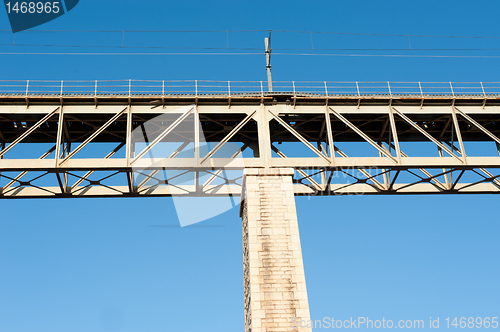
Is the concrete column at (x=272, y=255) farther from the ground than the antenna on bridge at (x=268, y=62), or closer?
closer

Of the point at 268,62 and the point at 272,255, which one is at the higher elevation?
the point at 268,62

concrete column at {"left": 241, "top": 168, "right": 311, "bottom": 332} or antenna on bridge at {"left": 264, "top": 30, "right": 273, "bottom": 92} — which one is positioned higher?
antenna on bridge at {"left": 264, "top": 30, "right": 273, "bottom": 92}

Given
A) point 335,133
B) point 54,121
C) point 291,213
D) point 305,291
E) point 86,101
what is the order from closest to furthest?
point 305,291, point 291,213, point 86,101, point 54,121, point 335,133

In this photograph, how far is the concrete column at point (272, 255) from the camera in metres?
18.6

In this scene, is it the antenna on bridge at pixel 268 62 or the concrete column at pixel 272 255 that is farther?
the antenna on bridge at pixel 268 62

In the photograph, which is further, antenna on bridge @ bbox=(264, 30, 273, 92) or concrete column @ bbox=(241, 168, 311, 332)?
antenna on bridge @ bbox=(264, 30, 273, 92)

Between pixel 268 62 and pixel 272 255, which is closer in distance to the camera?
pixel 272 255

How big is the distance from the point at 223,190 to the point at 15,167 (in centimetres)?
844

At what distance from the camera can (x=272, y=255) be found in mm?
19672

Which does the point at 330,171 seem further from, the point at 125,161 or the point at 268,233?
the point at 125,161

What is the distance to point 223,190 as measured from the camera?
23.6 metres

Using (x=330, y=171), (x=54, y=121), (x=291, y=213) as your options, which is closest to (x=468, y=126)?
(x=330, y=171)

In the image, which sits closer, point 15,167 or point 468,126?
point 15,167

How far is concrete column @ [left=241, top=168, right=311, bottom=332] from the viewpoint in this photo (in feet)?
61.2
